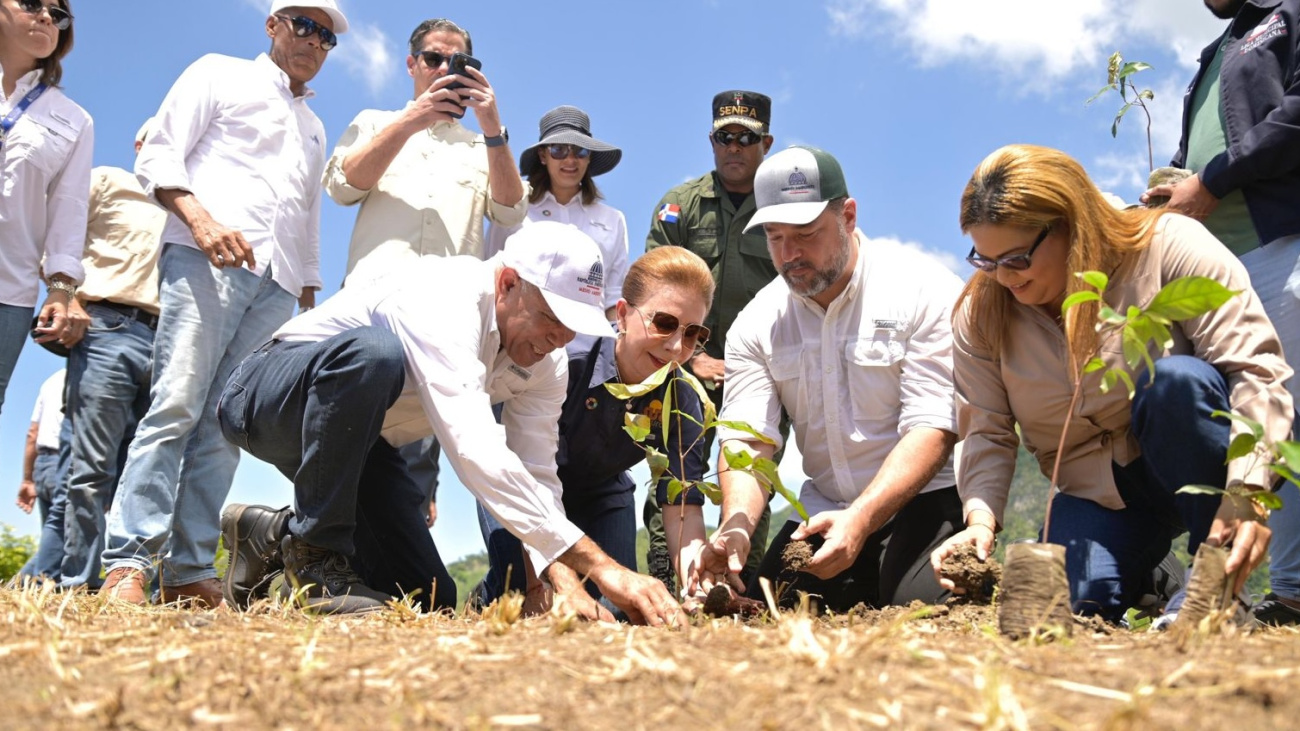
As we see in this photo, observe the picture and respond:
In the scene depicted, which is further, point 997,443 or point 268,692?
point 997,443

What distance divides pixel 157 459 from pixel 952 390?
2946mm

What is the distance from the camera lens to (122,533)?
4.07m

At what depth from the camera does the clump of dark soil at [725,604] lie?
3.43 metres

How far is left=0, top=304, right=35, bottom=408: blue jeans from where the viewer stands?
13.5 ft

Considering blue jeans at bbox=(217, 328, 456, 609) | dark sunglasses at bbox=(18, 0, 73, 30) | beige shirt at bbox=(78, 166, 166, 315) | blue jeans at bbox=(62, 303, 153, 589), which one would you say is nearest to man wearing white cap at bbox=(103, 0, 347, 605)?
blue jeans at bbox=(217, 328, 456, 609)

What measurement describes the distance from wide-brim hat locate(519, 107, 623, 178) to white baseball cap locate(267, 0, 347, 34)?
1010 mm

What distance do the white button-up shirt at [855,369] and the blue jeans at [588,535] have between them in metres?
0.77

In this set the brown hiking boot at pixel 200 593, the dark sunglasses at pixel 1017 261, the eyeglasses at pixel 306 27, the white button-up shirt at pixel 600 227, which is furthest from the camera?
the white button-up shirt at pixel 600 227

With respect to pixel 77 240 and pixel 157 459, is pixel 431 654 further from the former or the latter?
pixel 77 240

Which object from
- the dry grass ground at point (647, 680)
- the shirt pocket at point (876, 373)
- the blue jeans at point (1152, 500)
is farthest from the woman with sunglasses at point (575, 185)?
the dry grass ground at point (647, 680)

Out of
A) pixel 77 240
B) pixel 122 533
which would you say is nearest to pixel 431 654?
pixel 122 533

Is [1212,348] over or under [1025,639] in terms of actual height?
over

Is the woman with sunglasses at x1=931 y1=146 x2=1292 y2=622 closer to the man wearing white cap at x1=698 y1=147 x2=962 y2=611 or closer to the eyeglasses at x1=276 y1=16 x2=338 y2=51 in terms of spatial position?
the man wearing white cap at x1=698 y1=147 x2=962 y2=611

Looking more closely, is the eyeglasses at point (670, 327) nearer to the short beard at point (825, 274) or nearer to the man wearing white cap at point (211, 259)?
the short beard at point (825, 274)
